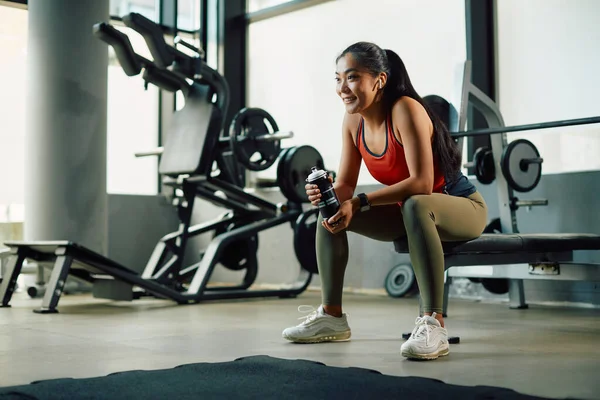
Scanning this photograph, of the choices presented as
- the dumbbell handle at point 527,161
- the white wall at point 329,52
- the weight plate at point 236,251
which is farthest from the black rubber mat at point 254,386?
the white wall at point 329,52

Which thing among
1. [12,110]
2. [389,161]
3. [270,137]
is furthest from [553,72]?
[12,110]

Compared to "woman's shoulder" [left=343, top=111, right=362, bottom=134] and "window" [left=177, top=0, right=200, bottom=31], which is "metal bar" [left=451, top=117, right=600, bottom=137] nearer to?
"woman's shoulder" [left=343, top=111, right=362, bottom=134]

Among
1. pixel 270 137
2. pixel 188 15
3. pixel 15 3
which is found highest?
pixel 188 15

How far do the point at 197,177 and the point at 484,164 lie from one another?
1742mm

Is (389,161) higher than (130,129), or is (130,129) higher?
(130,129)

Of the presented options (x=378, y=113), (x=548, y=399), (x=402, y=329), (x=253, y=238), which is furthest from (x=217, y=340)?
(x=253, y=238)

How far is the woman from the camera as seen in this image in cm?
231

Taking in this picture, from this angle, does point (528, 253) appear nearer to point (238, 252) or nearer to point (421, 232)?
point (421, 232)

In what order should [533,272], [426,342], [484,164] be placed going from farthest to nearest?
[484,164] < [533,272] < [426,342]

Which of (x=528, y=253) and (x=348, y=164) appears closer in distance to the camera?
(x=348, y=164)

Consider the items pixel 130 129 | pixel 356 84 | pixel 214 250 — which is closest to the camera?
pixel 356 84

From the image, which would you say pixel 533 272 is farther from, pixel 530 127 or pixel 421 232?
pixel 421 232

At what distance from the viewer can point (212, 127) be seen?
4.51 m

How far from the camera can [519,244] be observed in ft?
10.0
